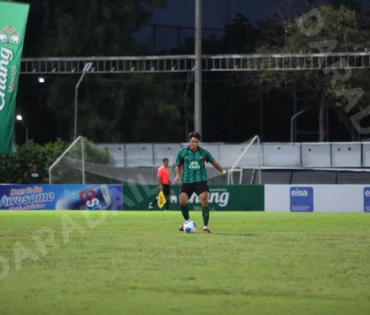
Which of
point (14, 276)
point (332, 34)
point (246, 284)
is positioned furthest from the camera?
point (332, 34)

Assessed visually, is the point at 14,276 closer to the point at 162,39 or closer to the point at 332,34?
the point at 332,34

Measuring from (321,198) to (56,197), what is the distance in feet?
32.7

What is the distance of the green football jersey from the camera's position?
1997 cm

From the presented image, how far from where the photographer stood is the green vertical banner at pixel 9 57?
2594 centimetres

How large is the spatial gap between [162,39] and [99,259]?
51015 millimetres

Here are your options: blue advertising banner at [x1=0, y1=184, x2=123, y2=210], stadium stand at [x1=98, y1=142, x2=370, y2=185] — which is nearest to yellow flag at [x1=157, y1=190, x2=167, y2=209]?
blue advertising banner at [x1=0, y1=184, x2=123, y2=210]

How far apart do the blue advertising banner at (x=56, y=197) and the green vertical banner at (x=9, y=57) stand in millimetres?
10147

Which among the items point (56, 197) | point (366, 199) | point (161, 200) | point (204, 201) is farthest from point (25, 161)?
point (204, 201)

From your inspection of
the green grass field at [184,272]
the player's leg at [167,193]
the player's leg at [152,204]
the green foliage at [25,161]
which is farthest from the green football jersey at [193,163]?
the green foliage at [25,161]

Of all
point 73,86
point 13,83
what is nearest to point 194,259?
point 13,83

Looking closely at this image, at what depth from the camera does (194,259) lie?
13.6 m

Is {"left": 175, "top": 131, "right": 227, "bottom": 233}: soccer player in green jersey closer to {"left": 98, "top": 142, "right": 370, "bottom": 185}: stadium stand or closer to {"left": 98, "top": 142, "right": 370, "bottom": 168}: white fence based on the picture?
{"left": 98, "top": 142, "right": 370, "bottom": 185}: stadium stand

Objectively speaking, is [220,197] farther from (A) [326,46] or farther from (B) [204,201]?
(B) [204,201]

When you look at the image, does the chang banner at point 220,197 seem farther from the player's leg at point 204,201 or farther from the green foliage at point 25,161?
the player's leg at point 204,201
